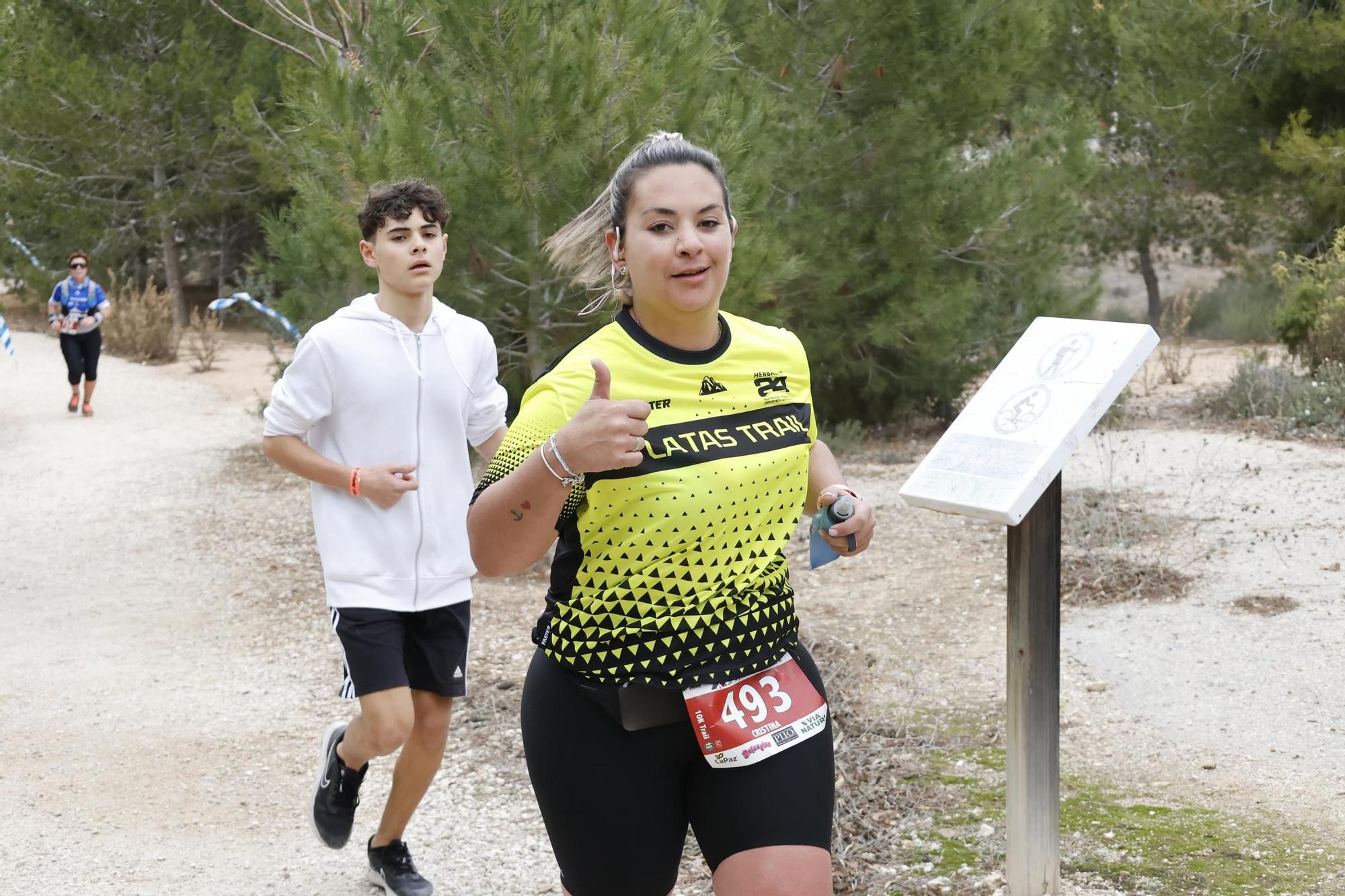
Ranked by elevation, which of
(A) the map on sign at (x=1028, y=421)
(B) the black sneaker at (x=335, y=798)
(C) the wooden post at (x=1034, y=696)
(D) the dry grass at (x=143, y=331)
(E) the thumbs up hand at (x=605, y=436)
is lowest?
(D) the dry grass at (x=143, y=331)

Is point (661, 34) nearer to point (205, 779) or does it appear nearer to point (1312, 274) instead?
point (205, 779)

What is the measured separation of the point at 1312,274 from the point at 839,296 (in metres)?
5.02

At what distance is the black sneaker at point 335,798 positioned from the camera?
3977 mm

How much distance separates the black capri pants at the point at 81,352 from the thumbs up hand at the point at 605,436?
13689 millimetres

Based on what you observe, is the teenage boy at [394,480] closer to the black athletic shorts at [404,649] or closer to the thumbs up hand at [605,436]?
the black athletic shorts at [404,649]

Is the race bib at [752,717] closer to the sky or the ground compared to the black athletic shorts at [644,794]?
closer to the sky

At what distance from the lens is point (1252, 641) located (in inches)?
237

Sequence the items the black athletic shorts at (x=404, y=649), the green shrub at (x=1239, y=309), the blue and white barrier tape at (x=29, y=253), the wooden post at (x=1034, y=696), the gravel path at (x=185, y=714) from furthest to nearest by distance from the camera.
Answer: the blue and white barrier tape at (x=29, y=253) < the green shrub at (x=1239, y=309) < the gravel path at (x=185, y=714) < the black athletic shorts at (x=404, y=649) < the wooden post at (x=1034, y=696)

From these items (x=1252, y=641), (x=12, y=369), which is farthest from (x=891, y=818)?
(x=12, y=369)

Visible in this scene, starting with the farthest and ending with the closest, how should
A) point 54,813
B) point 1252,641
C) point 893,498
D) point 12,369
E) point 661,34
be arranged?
point 12,369, point 893,498, point 661,34, point 1252,641, point 54,813

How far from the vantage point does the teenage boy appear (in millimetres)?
3691

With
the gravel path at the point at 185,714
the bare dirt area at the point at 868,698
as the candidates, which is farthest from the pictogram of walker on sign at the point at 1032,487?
the gravel path at the point at 185,714

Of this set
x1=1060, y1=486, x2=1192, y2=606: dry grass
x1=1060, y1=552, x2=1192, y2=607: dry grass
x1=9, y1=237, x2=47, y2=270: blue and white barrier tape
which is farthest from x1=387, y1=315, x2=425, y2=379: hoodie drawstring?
x1=9, y1=237, x2=47, y2=270: blue and white barrier tape

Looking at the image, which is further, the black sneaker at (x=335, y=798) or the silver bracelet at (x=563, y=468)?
the black sneaker at (x=335, y=798)
